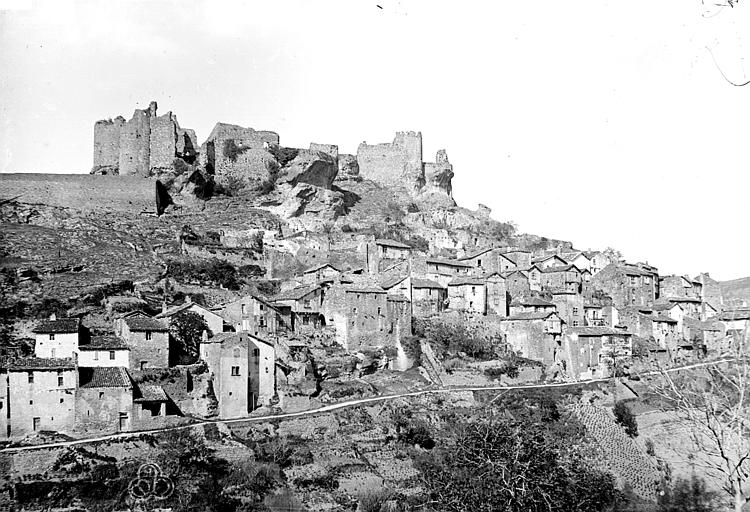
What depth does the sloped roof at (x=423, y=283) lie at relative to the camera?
4194cm

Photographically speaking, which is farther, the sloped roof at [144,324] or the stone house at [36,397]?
the sloped roof at [144,324]

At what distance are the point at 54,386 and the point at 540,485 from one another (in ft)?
56.3

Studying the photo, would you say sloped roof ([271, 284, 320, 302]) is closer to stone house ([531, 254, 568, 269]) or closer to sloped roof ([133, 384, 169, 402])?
sloped roof ([133, 384, 169, 402])

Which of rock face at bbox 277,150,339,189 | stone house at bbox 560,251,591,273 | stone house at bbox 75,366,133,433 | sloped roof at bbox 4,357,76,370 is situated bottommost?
stone house at bbox 75,366,133,433

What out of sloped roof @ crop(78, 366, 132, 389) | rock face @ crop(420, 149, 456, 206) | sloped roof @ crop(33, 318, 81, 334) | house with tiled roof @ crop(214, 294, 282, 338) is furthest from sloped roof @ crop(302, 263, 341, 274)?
rock face @ crop(420, 149, 456, 206)

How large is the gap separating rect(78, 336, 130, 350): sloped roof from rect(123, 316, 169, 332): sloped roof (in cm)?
72

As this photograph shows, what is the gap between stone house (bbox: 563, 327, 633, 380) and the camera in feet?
133

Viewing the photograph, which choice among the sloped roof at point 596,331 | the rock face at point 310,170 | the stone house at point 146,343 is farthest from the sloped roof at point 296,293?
the rock face at point 310,170

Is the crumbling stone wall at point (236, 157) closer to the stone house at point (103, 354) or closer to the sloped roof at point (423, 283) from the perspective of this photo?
the sloped roof at point (423, 283)

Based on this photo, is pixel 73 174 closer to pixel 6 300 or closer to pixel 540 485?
pixel 6 300

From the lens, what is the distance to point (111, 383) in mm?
27750

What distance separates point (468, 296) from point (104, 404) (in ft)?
74.0

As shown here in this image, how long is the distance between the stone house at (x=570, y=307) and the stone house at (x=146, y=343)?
77.1 ft

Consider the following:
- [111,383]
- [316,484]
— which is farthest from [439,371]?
[111,383]
